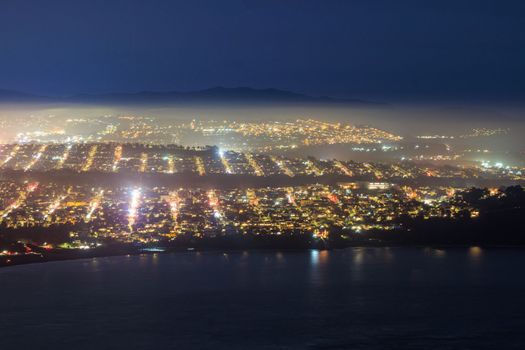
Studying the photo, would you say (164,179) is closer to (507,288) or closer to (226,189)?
(226,189)

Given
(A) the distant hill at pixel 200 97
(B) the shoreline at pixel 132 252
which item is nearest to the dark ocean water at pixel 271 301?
(B) the shoreline at pixel 132 252

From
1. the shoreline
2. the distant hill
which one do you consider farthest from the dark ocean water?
the distant hill

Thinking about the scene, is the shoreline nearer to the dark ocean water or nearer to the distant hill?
the dark ocean water

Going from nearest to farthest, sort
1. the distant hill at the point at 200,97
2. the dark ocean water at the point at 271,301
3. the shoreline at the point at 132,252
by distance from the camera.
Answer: the dark ocean water at the point at 271,301
the shoreline at the point at 132,252
the distant hill at the point at 200,97


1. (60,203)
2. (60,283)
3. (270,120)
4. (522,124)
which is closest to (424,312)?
(60,283)

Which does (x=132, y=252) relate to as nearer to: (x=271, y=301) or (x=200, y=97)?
(x=271, y=301)

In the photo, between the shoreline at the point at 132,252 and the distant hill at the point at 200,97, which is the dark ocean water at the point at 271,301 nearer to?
the shoreline at the point at 132,252
